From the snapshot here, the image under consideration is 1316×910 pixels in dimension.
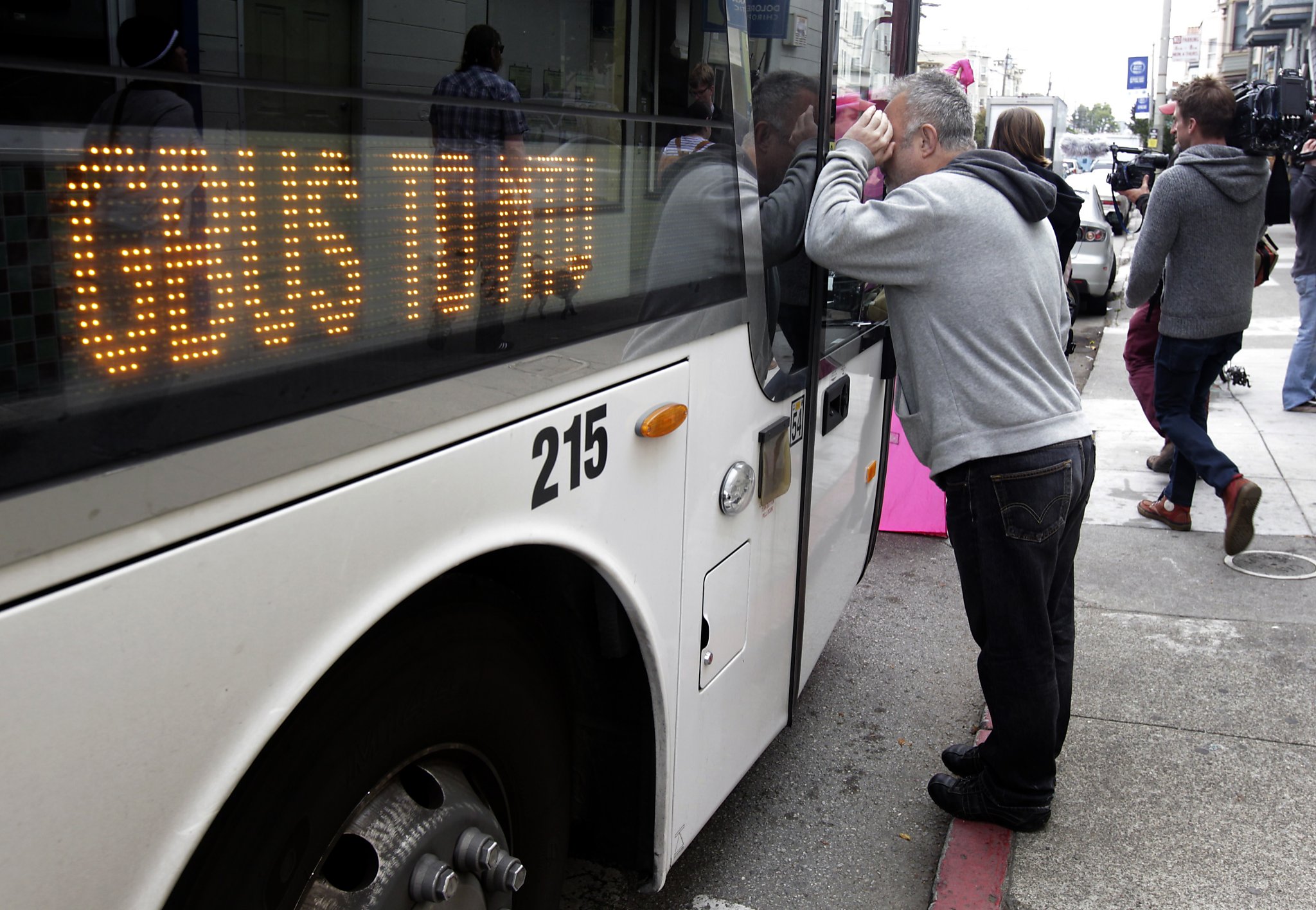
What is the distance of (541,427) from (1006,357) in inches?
54.5

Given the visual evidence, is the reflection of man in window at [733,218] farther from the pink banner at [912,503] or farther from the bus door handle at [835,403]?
the pink banner at [912,503]

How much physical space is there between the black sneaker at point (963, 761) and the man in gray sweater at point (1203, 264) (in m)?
2.37

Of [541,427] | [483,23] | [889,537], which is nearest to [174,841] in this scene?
[541,427]

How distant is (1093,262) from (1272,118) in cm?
863

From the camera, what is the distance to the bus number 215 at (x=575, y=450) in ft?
5.83

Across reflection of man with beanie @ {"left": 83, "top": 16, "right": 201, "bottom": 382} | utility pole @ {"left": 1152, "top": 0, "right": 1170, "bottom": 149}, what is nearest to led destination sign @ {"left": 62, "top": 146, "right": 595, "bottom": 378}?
reflection of man with beanie @ {"left": 83, "top": 16, "right": 201, "bottom": 382}

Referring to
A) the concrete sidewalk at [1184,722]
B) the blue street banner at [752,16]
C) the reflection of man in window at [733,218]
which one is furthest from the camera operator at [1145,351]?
the blue street banner at [752,16]

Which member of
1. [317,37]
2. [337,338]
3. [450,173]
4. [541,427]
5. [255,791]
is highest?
[317,37]

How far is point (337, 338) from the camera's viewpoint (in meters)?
A: 1.37

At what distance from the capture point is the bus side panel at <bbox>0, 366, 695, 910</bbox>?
1074 millimetres

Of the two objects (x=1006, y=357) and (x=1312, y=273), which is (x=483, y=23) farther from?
(x=1312, y=273)

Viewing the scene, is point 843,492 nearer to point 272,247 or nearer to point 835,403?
point 835,403

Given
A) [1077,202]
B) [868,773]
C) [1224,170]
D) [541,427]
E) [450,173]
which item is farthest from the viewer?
[1077,202]

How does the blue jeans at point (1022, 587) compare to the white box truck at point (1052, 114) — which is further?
the white box truck at point (1052, 114)
